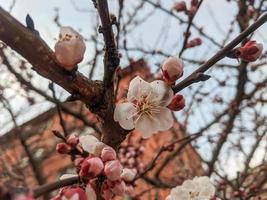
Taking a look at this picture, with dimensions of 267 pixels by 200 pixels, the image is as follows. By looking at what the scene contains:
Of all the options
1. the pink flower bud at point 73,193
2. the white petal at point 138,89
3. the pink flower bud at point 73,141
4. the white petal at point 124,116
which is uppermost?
the white petal at point 138,89

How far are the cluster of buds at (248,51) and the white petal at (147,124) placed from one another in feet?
1.29

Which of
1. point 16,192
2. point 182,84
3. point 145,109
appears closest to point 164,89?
point 182,84

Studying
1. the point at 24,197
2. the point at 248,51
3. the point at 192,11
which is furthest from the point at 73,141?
the point at 192,11

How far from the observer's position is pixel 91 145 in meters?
1.44

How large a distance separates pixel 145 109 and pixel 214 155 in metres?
3.19

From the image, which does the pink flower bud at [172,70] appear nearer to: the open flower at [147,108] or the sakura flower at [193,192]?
the open flower at [147,108]

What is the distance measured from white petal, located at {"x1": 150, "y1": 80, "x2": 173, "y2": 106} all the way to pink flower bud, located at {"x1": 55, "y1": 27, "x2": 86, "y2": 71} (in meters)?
0.32

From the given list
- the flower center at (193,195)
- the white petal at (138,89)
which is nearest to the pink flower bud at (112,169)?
the white petal at (138,89)

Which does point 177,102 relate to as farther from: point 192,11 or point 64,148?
point 192,11

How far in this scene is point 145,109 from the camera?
1.68m

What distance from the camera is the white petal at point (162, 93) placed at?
4.86 ft

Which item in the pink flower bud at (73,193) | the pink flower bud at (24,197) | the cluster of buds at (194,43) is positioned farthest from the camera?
the cluster of buds at (194,43)

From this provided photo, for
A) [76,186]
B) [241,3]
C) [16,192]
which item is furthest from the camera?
[241,3]

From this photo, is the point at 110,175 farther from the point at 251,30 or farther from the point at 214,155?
the point at 214,155
